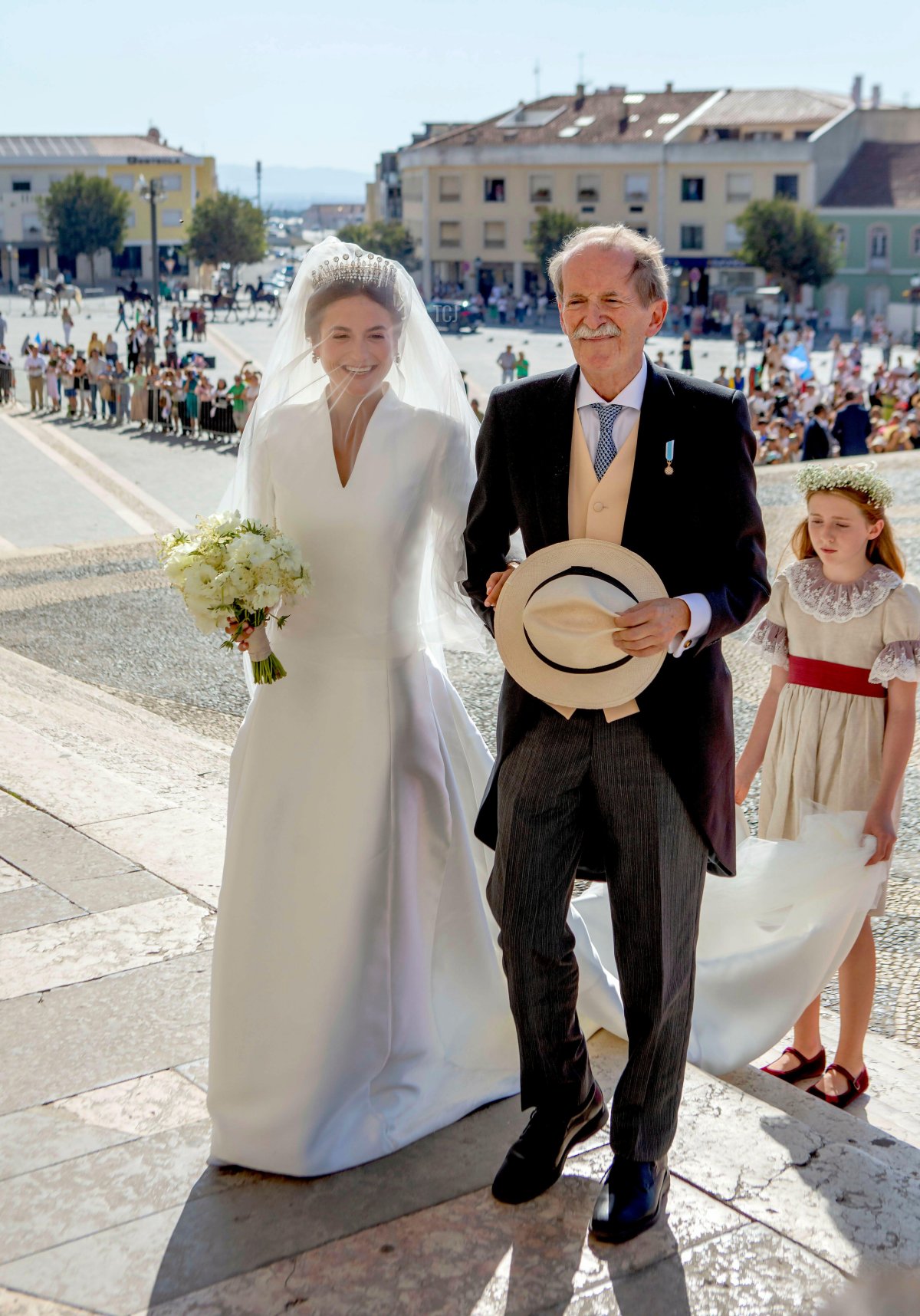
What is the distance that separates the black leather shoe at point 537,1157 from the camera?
2.62 metres

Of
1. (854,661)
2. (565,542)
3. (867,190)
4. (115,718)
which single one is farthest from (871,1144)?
(867,190)

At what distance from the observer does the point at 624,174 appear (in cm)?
6781

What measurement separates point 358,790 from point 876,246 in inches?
2578

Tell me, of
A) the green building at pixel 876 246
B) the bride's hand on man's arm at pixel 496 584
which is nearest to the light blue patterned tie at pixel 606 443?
the bride's hand on man's arm at pixel 496 584

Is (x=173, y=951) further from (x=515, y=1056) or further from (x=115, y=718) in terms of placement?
(x=115, y=718)

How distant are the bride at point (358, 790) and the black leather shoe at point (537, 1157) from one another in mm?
291

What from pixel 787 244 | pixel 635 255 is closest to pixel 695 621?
pixel 635 255

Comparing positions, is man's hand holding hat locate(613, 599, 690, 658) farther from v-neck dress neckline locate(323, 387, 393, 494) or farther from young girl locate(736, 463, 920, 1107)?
young girl locate(736, 463, 920, 1107)

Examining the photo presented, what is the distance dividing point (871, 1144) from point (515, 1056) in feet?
2.62

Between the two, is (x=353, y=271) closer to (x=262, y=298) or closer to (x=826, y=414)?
(x=826, y=414)

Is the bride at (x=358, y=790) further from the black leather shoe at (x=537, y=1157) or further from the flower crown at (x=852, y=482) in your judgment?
the flower crown at (x=852, y=482)

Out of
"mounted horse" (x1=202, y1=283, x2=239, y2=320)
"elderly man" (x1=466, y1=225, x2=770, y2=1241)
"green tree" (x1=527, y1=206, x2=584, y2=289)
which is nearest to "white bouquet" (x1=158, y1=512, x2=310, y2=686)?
"elderly man" (x1=466, y1=225, x2=770, y2=1241)

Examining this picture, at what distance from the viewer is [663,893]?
261 centimetres

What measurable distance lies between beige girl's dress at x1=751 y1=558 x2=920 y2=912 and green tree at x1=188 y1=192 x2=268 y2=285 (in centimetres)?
7190
